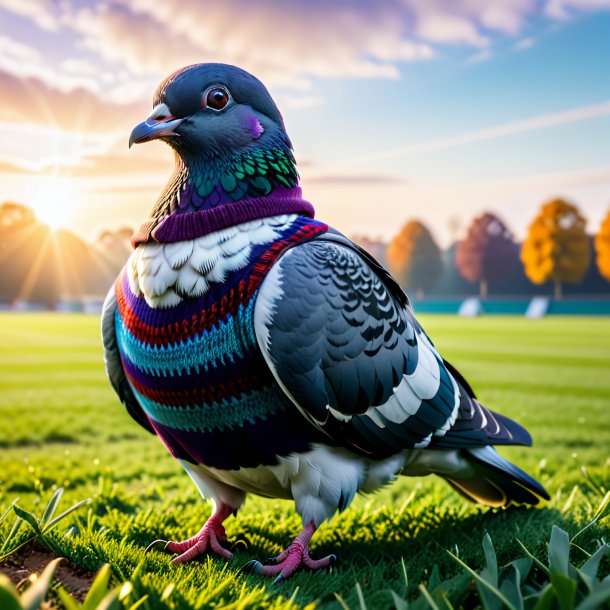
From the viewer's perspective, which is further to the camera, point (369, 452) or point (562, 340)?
Result: point (562, 340)

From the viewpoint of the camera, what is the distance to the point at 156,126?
2.32m

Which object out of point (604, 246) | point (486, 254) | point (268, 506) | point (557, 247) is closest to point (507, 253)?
point (486, 254)

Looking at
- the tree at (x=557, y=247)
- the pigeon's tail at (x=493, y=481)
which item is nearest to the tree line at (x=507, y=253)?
the tree at (x=557, y=247)

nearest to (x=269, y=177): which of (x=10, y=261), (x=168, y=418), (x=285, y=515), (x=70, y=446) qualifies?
(x=168, y=418)

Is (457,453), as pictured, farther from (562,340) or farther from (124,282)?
(562,340)

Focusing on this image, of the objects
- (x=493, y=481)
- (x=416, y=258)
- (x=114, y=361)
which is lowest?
(x=493, y=481)

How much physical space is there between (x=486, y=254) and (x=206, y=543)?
54259mm

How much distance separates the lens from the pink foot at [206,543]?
106 inches

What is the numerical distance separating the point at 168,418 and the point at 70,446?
383 cm

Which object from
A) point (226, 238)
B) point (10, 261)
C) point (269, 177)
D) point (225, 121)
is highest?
point (225, 121)

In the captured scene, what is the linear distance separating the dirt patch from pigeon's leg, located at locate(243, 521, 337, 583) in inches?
24.1

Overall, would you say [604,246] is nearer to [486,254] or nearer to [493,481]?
[486,254]

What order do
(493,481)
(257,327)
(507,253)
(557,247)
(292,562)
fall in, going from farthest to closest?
1. (507,253)
2. (557,247)
3. (493,481)
4. (292,562)
5. (257,327)

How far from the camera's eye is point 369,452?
2.47 metres
